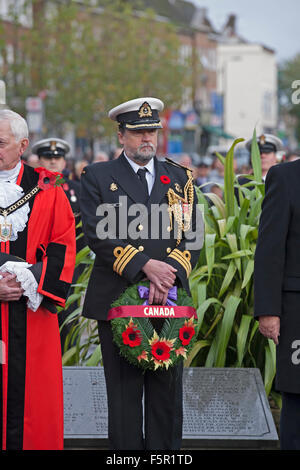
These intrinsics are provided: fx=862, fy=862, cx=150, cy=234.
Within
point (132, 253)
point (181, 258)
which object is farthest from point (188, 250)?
point (132, 253)

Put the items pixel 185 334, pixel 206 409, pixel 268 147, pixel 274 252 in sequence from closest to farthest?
pixel 274 252 → pixel 185 334 → pixel 206 409 → pixel 268 147

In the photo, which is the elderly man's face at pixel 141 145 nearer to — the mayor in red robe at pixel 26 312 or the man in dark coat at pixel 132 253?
the man in dark coat at pixel 132 253

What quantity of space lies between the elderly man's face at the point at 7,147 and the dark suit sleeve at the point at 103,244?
0.45 metres

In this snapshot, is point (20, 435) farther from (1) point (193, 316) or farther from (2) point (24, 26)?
(2) point (24, 26)

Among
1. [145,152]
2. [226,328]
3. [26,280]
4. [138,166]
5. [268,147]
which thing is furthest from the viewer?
[268,147]

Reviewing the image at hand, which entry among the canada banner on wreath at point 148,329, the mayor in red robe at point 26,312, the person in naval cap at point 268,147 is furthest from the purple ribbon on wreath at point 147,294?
the person in naval cap at point 268,147

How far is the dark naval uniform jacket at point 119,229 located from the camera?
15.2 feet

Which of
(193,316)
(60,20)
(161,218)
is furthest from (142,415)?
(60,20)

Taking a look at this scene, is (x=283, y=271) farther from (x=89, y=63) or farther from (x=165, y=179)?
(x=89, y=63)

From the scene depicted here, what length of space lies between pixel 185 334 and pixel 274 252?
29.0 inches

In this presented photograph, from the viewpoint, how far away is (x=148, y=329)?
454 centimetres

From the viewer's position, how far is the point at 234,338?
6.33m

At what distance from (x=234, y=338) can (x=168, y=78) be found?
3236 centimetres

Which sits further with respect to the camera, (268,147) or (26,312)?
(268,147)
